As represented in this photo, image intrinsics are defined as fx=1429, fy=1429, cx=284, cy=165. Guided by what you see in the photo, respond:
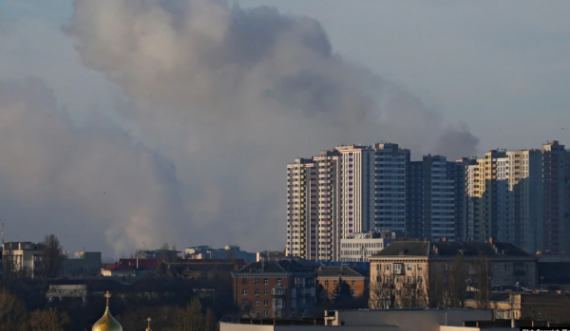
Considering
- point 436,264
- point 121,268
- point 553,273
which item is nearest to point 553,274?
point 553,273

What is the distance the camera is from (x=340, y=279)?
13625 cm

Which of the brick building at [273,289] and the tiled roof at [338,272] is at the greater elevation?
the tiled roof at [338,272]

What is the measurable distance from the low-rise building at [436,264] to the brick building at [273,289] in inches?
402

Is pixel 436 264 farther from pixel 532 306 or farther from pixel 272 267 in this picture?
pixel 532 306

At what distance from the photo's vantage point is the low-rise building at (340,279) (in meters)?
136

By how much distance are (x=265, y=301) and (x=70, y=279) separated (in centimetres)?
1849

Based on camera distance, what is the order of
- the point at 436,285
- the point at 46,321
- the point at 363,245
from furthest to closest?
the point at 363,245, the point at 436,285, the point at 46,321

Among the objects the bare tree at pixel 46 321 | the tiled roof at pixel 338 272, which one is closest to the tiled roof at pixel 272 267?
the tiled roof at pixel 338 272

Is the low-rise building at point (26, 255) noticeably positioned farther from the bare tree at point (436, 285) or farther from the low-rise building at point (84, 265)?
the bare tree at point (436, 285)

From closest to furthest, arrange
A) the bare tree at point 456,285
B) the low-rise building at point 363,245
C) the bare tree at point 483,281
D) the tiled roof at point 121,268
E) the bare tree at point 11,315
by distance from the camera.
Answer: the bare tree at point 11,315
the bare tree at point 483,281
the bare tree at point 456,285
the tiled roof at point 121,268
the low-rise building at point 363,245

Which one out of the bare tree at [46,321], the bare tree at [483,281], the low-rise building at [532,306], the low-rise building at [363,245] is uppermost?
the low-rise building at [363,245]

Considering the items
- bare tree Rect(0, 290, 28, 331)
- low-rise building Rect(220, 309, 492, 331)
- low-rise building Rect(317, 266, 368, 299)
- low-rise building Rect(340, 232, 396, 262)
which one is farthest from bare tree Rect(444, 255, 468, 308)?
low-rise building Rect(340, 232, 396, 262)

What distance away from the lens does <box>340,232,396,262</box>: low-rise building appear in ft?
593

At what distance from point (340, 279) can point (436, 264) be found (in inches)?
642
